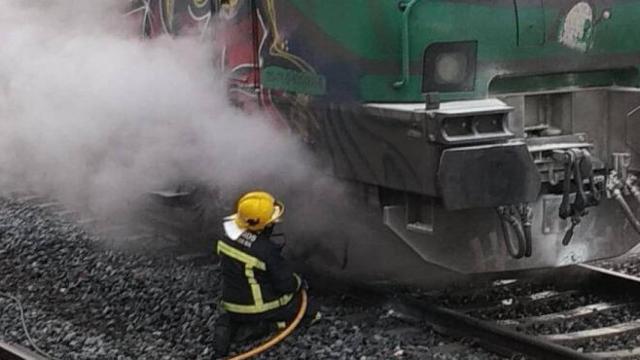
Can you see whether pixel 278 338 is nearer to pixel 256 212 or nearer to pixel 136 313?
pixel 256 212

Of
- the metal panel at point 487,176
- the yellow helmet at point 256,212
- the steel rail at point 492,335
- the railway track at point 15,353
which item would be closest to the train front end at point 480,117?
the metal panel at point 487,176

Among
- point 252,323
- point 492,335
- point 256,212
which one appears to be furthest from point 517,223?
point 252,323

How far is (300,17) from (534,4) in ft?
4.06


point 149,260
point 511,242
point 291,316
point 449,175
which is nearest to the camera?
point 449,175

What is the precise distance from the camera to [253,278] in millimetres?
6254

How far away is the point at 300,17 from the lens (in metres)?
6.39

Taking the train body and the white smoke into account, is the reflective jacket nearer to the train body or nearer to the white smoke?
the train body

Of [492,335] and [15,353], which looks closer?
[492,335]

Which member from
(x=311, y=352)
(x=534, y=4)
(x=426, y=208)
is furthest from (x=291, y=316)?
(x=534, y=4)

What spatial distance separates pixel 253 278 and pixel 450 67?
4.92 ft

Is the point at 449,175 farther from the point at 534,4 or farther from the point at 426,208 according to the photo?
the point at 534,4

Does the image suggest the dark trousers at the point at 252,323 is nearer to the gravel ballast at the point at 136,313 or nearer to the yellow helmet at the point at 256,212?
the gravel ballast at the point at 136,313

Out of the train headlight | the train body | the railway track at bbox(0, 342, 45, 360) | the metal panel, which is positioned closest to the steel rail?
the train body

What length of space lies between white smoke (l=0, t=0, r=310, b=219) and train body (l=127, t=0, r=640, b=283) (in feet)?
2.20
